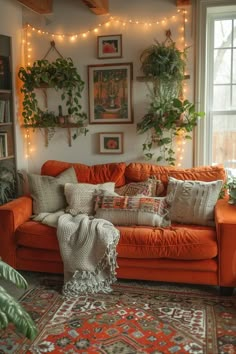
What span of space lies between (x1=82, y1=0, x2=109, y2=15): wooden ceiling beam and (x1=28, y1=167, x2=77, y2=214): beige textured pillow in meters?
1.59

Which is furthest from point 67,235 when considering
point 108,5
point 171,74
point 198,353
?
point 108,5

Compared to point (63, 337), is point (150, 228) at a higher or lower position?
higher

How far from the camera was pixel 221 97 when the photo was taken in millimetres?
3689

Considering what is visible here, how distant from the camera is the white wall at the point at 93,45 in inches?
144

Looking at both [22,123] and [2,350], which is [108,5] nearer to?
[22,123]

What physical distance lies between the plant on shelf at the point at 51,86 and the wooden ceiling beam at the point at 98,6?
0.55 m

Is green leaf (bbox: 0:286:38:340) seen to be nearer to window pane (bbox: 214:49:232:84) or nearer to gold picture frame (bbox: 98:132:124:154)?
Result: gold picture frame (bbox: 98:132:124:154)

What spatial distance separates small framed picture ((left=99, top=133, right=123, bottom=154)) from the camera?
3857 millimetres

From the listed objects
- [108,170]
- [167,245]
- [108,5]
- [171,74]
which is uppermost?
[108,5]

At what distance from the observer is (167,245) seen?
2.74 metres

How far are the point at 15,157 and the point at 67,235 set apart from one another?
145cm

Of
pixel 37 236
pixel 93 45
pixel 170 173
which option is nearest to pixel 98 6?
pixel 93 45

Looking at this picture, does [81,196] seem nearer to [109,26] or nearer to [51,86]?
[51,86]

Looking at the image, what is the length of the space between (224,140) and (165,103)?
71cm
